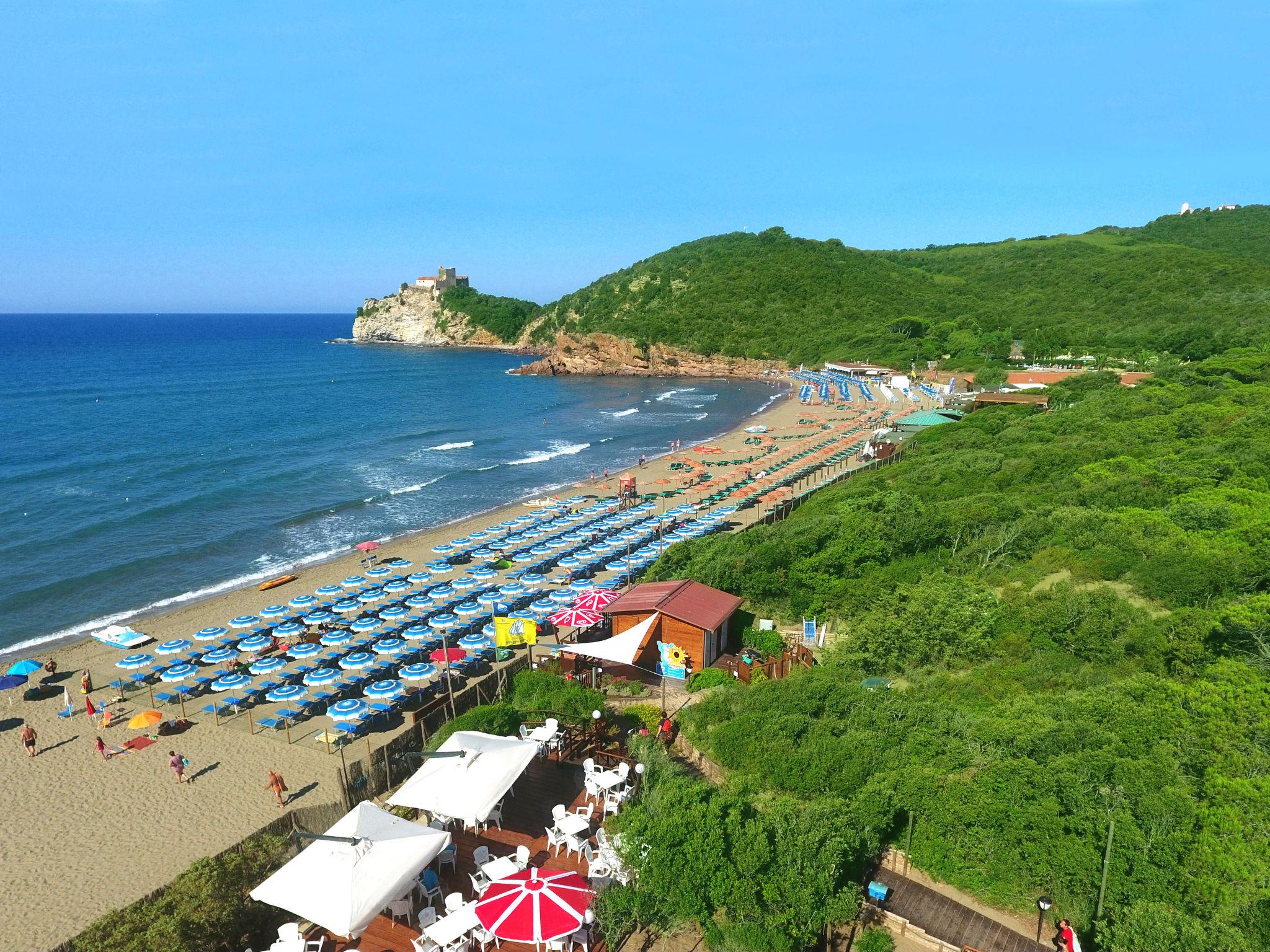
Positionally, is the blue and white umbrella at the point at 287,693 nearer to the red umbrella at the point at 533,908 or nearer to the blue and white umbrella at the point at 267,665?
the blue and white umbrella at the point at 267,665

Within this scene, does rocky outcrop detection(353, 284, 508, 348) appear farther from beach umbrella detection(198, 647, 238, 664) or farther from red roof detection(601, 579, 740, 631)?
red roof detection(601, 579, 740, 631)

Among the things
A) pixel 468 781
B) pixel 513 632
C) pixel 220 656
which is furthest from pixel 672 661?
pixel 220 656

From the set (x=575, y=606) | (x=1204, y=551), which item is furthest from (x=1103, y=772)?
(x=575, y=606)

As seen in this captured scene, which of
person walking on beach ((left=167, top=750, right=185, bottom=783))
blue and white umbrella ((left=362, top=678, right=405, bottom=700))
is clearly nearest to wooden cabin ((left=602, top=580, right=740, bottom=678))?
blue and white umbrella ((left=362, top=678, right=405, bottom=700))

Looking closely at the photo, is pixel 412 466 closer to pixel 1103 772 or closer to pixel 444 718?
pixel 444 718

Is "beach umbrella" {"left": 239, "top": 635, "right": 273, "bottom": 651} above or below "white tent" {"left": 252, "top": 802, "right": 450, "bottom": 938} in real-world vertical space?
below
